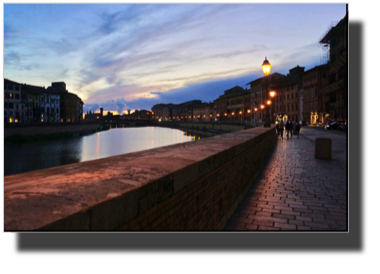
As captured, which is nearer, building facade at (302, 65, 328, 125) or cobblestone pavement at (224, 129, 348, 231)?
cobblestone pavement at (224, 129, 348, 231)

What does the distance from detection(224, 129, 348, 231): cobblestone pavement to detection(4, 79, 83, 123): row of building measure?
57143 mm

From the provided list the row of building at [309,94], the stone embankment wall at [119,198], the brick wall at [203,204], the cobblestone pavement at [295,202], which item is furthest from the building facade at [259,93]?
the stone embankment wall at [119,198]

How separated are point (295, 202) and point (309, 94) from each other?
55.5 m

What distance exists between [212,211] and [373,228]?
6.54 feet

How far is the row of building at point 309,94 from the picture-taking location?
4178 cm

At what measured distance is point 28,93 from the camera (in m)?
70.1

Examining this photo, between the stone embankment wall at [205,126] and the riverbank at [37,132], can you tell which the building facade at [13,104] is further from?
the stone embankment wall at [205,126]

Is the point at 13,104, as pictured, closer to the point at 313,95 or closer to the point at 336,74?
the point at 313,95

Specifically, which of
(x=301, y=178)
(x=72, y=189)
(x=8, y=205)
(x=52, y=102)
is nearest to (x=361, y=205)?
(x=72, y=189)

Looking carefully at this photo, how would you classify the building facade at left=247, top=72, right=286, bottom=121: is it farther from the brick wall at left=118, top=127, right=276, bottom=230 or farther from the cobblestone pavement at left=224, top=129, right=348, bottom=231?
the brick wall at left=118, top=127, right=276, bottom=230

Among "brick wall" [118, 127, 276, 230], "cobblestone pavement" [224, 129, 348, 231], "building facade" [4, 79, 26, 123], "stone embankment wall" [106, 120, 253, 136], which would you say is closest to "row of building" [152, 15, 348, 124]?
"stone embankment wall" [106, 120, 253, 136]

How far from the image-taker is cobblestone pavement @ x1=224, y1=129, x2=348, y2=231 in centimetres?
499

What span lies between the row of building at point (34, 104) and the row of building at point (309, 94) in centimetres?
5034

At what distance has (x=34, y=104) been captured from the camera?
2881 inches
